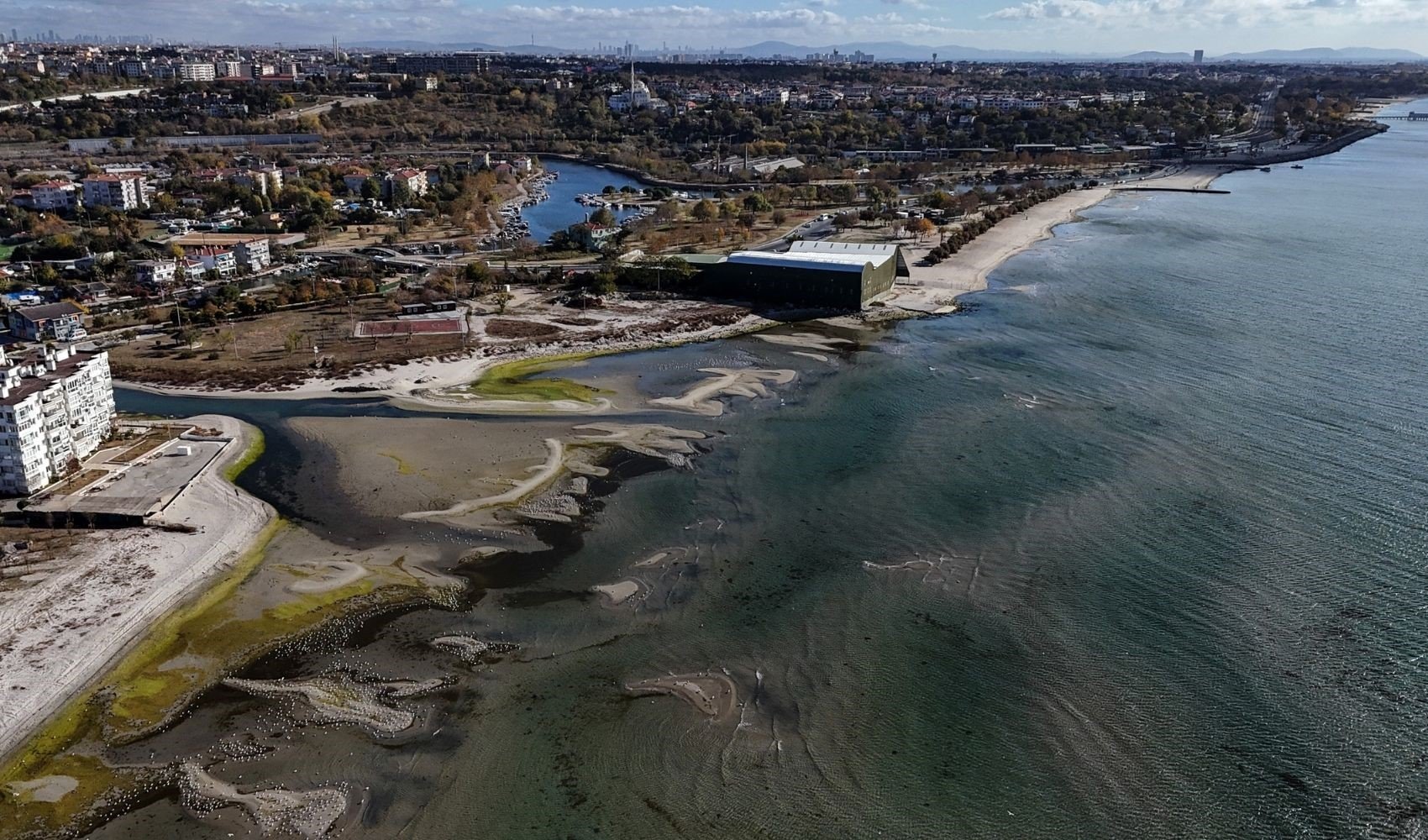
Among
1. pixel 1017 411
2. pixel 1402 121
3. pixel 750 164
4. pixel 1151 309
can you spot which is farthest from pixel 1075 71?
pixel 1017 411

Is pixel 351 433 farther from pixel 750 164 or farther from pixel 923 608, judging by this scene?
pixel 750 164

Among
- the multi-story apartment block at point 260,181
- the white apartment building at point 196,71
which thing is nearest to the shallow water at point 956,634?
the multi-story apartment block at point 260,181

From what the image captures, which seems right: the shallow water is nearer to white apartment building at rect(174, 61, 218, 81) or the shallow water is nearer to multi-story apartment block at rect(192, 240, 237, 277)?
multi-story apartment block at rect(192, 240, 237, 277)

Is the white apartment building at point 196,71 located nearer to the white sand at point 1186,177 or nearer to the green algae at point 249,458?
the white sand at point 1186,177

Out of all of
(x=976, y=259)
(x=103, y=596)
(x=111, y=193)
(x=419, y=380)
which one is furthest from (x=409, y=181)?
(x=103, y=596)

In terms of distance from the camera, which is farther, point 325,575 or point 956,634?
point 325,575

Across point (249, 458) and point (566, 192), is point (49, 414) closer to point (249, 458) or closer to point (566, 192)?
point (249, 458)
